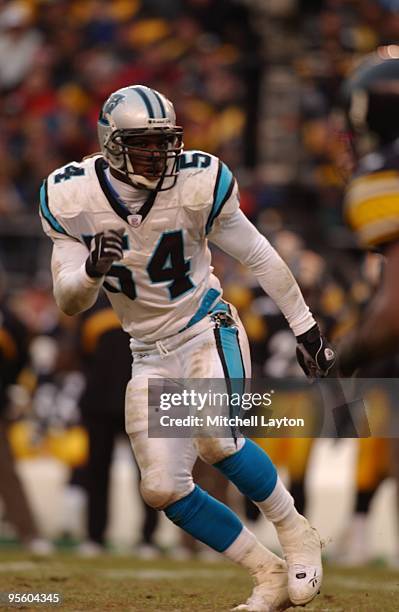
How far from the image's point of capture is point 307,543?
15.9ft

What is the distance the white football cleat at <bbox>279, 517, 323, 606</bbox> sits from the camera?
475 cm

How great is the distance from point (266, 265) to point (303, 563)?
1.04 m

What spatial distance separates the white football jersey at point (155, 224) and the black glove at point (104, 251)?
378 millimetres

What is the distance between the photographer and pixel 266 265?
493 cm

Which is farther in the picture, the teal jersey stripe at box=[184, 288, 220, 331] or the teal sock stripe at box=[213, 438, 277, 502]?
the teal jersey stripe at box=[184, 288, 220, 331]

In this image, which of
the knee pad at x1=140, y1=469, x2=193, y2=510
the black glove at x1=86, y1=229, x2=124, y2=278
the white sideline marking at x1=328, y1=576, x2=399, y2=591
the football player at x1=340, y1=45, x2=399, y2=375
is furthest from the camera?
the white sideline marking at x1=328, y1=576, x2=399, y2=591

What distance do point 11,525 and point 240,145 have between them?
4.55 metres

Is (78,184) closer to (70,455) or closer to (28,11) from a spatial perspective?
(70,455)

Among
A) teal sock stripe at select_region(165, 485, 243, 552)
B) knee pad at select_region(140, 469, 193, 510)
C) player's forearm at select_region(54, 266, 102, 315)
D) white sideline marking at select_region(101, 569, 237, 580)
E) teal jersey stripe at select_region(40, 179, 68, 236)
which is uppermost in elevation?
teal jersey stripe at select_region(40, 179, 68, 236)

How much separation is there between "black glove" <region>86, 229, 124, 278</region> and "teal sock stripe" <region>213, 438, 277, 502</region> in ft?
2.76

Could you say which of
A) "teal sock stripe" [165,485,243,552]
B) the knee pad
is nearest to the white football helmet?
the knee pad

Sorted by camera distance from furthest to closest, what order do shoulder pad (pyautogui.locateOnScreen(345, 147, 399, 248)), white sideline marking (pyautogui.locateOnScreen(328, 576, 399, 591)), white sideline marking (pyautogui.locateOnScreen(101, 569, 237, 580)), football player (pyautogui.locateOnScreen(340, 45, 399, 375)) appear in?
1. white sideline marking (pyautogui.locateOnScreen(101, 569, 237, 580))
2. white sideline marking (pyautogui.locateOnScreen(328, 576, 399, 591))
3. shoulder pad (pyautogui.locateOnScreen(345, 147, 399, 248))
4. football player (pyautogui.locateOnScreen(340, 45, 399, 375))

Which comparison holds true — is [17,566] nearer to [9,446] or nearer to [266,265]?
[9,446]

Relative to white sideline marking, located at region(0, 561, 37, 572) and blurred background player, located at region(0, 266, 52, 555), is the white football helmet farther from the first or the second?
blurred background player, located at region(0, 266, 52, 555)
